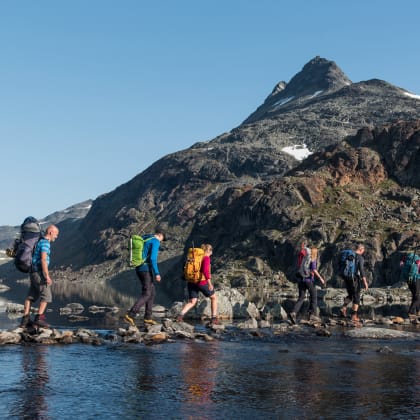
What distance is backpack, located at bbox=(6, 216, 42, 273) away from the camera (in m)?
17.4

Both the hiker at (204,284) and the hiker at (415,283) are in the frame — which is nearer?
the hiker at (204,284)

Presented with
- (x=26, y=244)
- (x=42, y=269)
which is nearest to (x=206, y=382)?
(x=42, y=269)

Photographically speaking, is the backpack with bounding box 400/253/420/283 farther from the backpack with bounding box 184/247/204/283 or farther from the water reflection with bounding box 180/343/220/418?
the water reflection with bounding box 180/343/220/418

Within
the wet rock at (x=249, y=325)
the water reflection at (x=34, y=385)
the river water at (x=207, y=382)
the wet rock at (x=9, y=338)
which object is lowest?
the wet rock at (x=249, y=325)

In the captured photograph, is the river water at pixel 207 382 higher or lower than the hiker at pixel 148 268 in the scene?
lower

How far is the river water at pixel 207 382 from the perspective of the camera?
915 centimetres

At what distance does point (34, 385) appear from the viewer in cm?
1058

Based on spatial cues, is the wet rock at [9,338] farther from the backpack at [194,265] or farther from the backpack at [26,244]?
the backpack at [194,265]

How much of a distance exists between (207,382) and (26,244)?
8444 millimetres

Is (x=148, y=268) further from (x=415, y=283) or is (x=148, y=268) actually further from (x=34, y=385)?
(x=415, y=283)

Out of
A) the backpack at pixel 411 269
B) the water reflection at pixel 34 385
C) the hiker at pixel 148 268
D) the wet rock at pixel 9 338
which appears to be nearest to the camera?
the water reflection at pixel 34 385

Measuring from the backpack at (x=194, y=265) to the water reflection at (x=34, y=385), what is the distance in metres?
6.98

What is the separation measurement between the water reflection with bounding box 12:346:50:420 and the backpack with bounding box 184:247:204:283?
275 inches

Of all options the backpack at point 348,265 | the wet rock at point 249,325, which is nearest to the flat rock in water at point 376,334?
the wet rock at point 249,325
